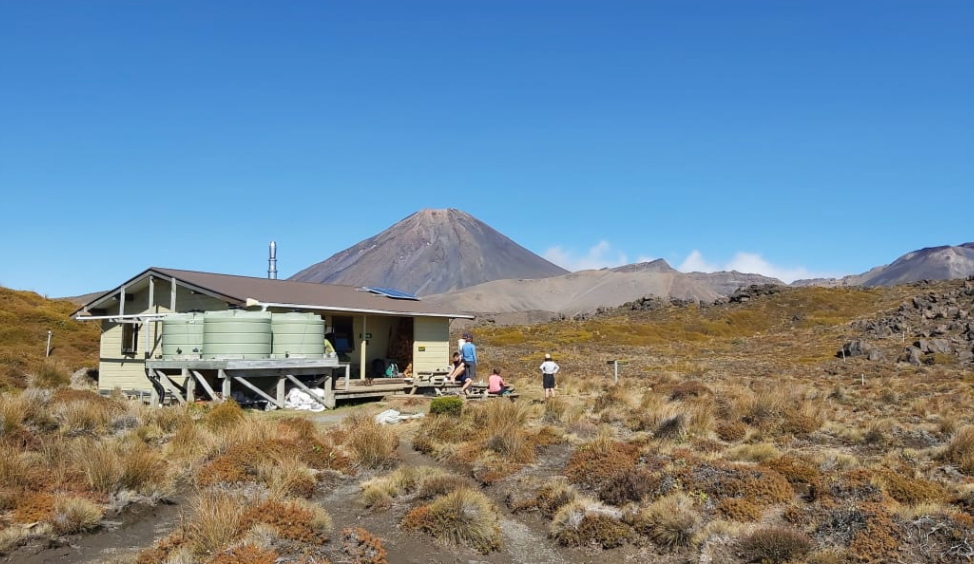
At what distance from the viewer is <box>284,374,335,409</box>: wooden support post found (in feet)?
59.9

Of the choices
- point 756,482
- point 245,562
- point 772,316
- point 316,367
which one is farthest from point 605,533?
point 772,316

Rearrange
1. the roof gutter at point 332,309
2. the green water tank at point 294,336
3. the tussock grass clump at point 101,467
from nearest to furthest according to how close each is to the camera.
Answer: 1. the tussock grass clump at point 101,467
2. the green water tank at point 294,336
3. the roof gutter at point 332,309

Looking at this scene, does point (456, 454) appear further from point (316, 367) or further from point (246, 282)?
point (246, 282)

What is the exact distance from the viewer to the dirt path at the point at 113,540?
7250 mm

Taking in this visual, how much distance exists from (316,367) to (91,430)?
615 centimetres

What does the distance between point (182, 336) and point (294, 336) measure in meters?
2.89

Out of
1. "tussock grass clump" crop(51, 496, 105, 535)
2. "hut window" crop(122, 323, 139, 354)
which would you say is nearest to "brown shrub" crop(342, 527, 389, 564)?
"tussock grass clump" crop(51, 496, 105, 535)

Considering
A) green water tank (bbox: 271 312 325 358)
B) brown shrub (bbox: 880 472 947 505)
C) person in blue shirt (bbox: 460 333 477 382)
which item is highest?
green water tank (bbox: 271 312 325 358)

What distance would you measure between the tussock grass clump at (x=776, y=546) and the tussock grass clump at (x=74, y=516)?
678 centimetres

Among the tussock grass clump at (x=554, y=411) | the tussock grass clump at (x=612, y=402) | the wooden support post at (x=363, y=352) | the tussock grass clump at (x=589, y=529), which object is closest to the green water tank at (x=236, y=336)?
the wooden support post at (x=363, y=352)

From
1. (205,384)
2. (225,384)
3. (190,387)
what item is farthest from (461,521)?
(190,387)

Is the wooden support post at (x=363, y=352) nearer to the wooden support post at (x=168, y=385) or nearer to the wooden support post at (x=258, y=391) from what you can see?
the wooden support post at (x=258, y=391)

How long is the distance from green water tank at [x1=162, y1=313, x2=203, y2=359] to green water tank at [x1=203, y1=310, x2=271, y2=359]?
0.72 metres

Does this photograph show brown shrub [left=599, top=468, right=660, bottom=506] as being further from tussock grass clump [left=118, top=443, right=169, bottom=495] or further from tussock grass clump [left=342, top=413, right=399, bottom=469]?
tussock grass clump [left=118, top=443, right=169, bottom=495]
